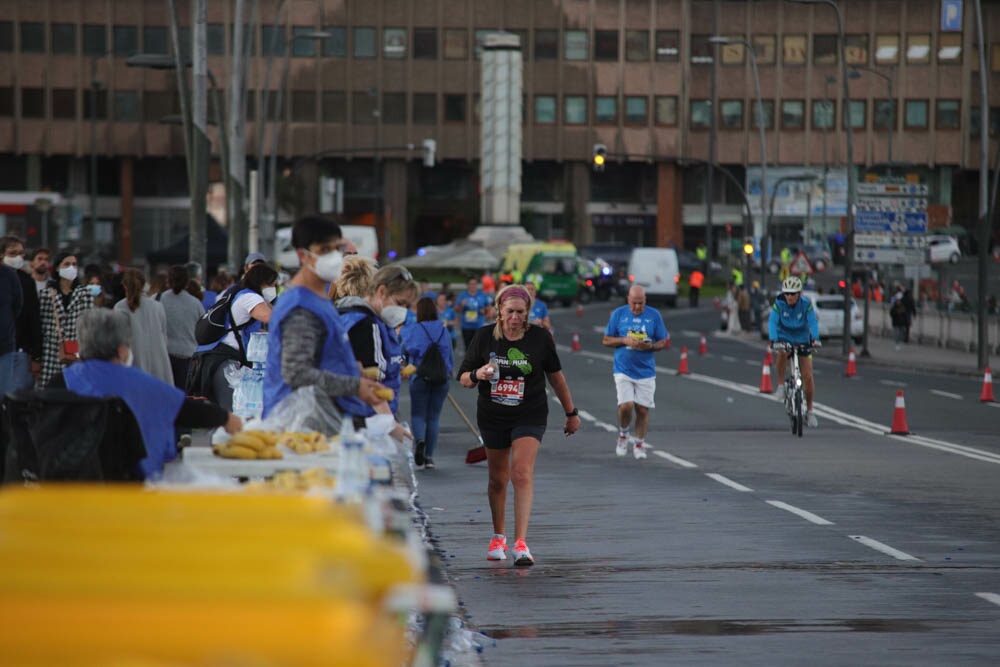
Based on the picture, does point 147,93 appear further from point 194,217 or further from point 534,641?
point 534,641

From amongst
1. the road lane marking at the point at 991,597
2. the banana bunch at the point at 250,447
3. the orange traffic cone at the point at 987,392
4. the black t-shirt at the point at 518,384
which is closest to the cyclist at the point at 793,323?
the orange traffic cone at the point at 987,392

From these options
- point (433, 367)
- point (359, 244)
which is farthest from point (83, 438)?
point (359, 244)

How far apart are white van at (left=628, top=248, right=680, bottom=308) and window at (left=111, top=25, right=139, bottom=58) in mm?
39106

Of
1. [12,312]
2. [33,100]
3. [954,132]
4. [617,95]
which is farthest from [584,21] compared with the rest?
[12,312]

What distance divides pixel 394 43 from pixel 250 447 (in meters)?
101

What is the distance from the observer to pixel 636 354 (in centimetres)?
1956

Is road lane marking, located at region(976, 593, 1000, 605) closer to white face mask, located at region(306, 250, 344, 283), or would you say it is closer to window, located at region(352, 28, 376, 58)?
white face mask, located at region(306, 250, 344, 283)

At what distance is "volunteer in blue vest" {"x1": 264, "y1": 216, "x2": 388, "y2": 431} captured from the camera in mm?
7969

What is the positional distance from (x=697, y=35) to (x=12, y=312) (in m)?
96.1

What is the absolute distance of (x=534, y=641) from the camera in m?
8.94

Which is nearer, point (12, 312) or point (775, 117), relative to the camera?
point (12, 312)

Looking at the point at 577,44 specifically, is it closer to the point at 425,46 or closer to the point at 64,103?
the point at 425,46

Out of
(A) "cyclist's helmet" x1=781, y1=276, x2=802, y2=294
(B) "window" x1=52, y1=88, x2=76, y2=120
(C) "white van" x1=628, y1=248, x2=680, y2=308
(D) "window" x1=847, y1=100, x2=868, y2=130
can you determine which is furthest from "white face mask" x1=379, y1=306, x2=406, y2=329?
(D) "window" x1=847, y1=100, x2=868, y2=130

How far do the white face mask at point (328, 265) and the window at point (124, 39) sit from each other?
98.7m
